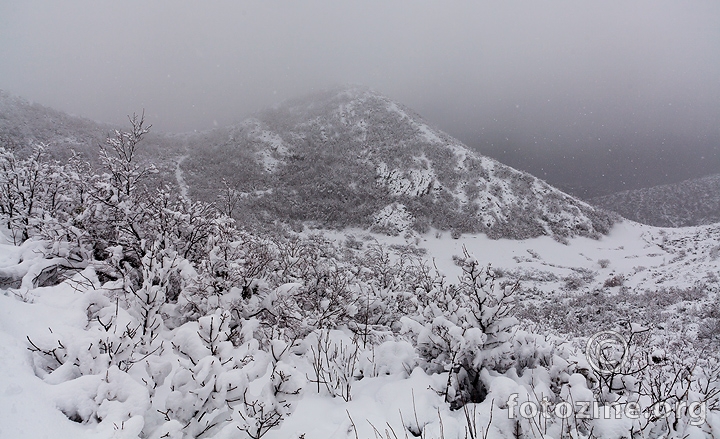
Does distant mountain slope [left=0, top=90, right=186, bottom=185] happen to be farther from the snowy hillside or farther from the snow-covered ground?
the snow-covered ground

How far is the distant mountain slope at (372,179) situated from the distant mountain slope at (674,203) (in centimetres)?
4278

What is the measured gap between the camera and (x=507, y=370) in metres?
3.42

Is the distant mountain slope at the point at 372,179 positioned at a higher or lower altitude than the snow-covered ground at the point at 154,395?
higher

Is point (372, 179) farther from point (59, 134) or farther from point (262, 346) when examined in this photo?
point (262, 346)

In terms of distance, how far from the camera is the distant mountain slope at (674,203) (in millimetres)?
61156

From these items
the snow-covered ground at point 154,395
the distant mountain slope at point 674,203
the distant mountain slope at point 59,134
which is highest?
the distant mountain slope at point 674,203

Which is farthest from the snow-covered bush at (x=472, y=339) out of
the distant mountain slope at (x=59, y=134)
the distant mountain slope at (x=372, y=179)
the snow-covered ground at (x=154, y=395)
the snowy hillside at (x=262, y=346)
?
the distant mountain slope at (x=59, y=134)

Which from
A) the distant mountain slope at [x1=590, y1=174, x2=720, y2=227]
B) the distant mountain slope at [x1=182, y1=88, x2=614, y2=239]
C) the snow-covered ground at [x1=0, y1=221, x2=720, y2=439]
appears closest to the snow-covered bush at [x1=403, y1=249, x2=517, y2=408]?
the snow-covered ground at [x1=0, y1=221, x2=720, y2=439]

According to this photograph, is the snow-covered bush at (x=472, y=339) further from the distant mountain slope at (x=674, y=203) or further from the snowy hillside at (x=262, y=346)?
the distant mountain slope at (x=674, y=203)

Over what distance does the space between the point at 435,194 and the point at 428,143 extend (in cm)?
990

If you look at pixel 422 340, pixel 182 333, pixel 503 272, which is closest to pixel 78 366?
pixel 182 333

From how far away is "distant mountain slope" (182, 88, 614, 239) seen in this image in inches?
1235

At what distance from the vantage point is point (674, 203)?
66.3 meters

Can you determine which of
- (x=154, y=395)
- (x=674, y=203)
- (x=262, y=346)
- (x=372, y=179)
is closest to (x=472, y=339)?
(x=154, y=395)
